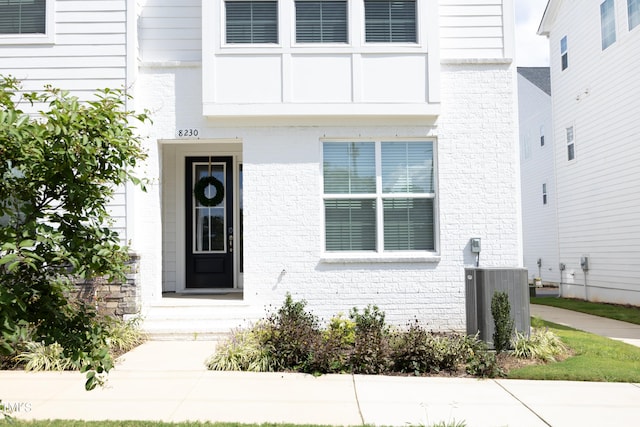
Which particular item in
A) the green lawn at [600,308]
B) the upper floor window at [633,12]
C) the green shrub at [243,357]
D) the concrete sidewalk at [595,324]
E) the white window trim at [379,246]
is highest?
the upper floor window at [633,12]

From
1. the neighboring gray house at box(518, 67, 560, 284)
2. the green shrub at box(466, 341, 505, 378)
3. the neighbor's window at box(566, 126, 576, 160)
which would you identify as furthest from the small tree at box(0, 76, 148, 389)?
the neighboring gray house at box(518, 67, 560, 284)

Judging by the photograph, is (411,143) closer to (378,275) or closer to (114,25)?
(378,275)

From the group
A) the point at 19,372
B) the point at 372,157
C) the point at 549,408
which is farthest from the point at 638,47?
the point at 19,372

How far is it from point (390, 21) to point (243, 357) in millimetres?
5705

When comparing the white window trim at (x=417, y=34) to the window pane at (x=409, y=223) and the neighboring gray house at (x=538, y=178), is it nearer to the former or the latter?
the window pane at (x=409, y=223)

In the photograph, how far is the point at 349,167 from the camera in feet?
29.1

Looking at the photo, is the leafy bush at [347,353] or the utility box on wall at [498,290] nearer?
the leafy bush at [347,353]

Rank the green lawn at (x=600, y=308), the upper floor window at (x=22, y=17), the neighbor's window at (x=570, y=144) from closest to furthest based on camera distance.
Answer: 1. the upper floor window at (x=22, y=17)
2. the green lawn at (x=600, y=308)
3. the neighbor's window at (x=570, y=144)

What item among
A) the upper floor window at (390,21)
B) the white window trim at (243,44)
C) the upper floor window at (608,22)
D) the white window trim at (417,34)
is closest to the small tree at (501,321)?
the white window trim at (417,34)

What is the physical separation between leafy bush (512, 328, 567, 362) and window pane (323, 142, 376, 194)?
318cm

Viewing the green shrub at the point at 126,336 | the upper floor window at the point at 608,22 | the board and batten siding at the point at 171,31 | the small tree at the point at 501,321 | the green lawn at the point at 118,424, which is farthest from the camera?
the upper floor window at the point at 608,22

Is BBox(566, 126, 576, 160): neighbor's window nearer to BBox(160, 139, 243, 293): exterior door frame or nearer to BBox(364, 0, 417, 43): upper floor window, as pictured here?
BBox(364, 0, 417, 43): upper floor window

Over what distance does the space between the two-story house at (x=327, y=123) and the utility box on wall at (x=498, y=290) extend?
129 cm

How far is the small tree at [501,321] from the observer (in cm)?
686
